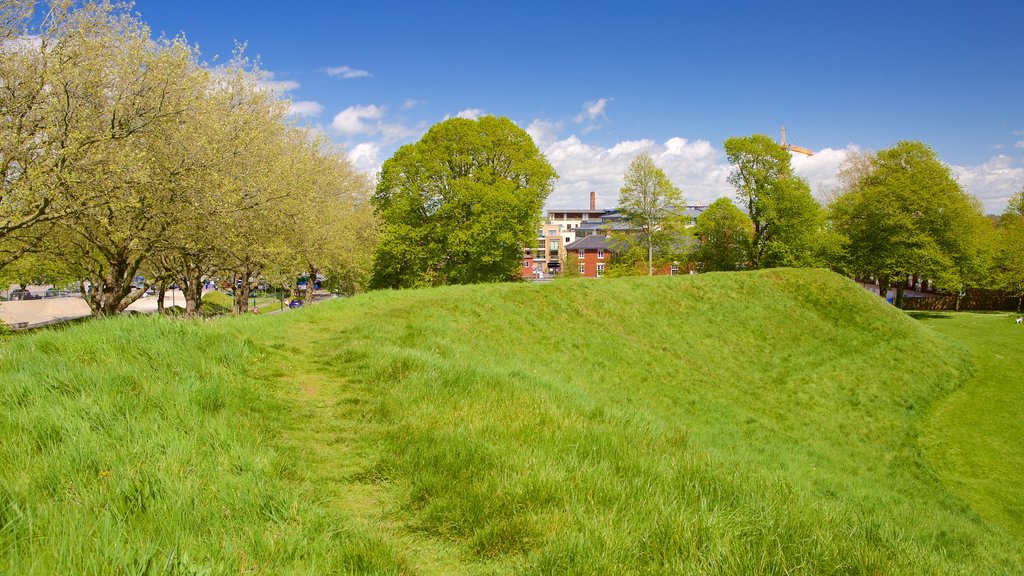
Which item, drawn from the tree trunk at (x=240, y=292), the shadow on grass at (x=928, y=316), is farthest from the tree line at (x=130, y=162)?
the shadow on grass at (x=928, y=316)

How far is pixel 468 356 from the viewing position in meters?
13.8

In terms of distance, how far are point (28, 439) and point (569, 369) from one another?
15.7m

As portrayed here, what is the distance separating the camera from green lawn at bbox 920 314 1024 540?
1573 centimetres

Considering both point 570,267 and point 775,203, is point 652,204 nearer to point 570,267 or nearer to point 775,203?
point 775,203

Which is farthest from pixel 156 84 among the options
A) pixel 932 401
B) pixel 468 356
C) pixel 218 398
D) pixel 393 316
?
pixel 932 401

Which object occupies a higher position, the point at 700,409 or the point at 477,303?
the point at 477,303

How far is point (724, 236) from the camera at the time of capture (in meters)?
50.9

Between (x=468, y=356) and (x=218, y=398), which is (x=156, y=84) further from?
(x=218, y=398)

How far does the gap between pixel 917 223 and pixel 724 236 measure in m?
16.3

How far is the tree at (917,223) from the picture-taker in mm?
44531

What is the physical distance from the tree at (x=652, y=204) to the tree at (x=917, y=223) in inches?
646

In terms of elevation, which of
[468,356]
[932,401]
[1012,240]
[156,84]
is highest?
[156,84]

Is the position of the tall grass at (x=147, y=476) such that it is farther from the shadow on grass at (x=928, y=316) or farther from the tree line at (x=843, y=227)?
the shadow on grass at (x=928, y=316)

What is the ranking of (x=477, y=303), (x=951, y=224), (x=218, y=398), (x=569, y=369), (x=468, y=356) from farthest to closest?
1. (x=951, y=224)
2. (x=477, y=303)
3. (x=569, y=369)
4. (x=468, y=356)
5. (x=218, y=398)
